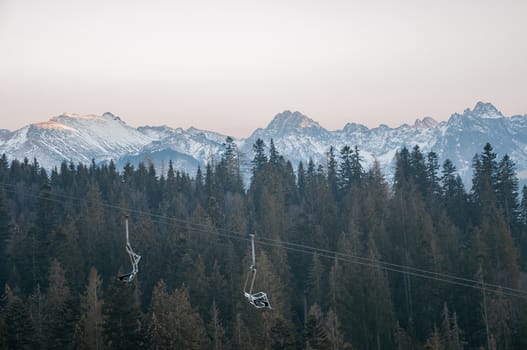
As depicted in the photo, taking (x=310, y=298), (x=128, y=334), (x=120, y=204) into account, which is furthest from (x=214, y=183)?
(x=128, y=334)

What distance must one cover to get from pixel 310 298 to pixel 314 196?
25048 mm

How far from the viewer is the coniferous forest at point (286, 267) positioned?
6881cm

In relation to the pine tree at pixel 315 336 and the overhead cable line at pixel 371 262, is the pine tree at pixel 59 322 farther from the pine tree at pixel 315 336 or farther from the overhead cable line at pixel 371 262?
the pine tree at pixel 315 336

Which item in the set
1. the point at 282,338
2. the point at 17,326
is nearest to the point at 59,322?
the point at 17,326

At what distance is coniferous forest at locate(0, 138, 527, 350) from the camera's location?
226 ft

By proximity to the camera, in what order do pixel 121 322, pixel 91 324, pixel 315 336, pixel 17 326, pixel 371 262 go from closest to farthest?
pixel 315 336 → pixel 17 326 → pixel 121 322 → pixel 91 324 → pixel 371 262

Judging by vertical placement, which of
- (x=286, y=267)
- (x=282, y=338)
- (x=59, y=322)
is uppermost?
(x=286, y=267)

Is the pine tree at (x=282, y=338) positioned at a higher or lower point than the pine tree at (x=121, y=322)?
lower

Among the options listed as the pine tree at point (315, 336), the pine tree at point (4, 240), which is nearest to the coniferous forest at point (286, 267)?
the pine tree at point (315, 336)

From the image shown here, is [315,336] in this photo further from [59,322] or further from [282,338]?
[59,322]

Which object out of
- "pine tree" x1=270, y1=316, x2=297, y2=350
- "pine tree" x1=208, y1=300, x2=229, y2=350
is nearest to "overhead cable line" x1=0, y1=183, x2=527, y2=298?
"pine tree" x1=208, y1=300, x2=229, y2=350

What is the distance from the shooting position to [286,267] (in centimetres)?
9088

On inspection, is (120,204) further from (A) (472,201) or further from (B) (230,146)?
(A) (472,201)

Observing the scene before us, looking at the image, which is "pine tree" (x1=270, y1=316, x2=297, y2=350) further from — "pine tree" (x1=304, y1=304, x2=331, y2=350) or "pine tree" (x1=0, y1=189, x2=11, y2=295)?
"pine tree" (x1=0, y1=189, x2=11, y2=295)
